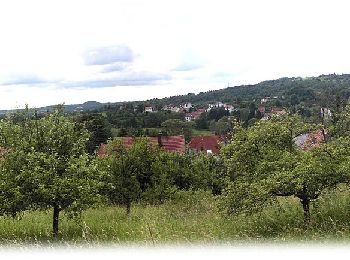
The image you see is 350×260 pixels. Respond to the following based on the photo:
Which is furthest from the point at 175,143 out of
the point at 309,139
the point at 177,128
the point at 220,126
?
the point at 309,139

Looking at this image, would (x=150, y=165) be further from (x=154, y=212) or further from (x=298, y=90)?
(x=298, y=90)

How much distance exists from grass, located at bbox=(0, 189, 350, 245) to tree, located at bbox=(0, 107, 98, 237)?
0.86m

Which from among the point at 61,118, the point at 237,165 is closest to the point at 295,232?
the point at 237,165

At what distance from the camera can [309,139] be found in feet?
39.8

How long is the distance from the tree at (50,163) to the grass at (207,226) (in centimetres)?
86

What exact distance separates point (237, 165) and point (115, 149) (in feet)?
20.4

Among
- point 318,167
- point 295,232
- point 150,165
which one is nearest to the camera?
point 295,232

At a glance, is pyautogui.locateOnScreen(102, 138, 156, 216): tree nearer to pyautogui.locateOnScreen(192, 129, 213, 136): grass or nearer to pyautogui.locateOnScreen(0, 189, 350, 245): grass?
pyautogui.locateOnScreen(0, 189, 350, 245): grass

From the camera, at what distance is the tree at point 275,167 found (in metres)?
10.4

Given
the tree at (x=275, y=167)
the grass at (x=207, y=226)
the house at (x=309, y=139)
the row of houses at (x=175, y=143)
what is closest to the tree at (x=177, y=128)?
the row of houses at (x=175, y=143)

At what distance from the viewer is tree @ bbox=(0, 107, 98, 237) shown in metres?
11.0

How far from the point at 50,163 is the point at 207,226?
4.64m

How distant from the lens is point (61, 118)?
12180mm

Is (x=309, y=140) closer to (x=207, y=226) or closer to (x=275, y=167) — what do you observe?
(x=275, y=167)
